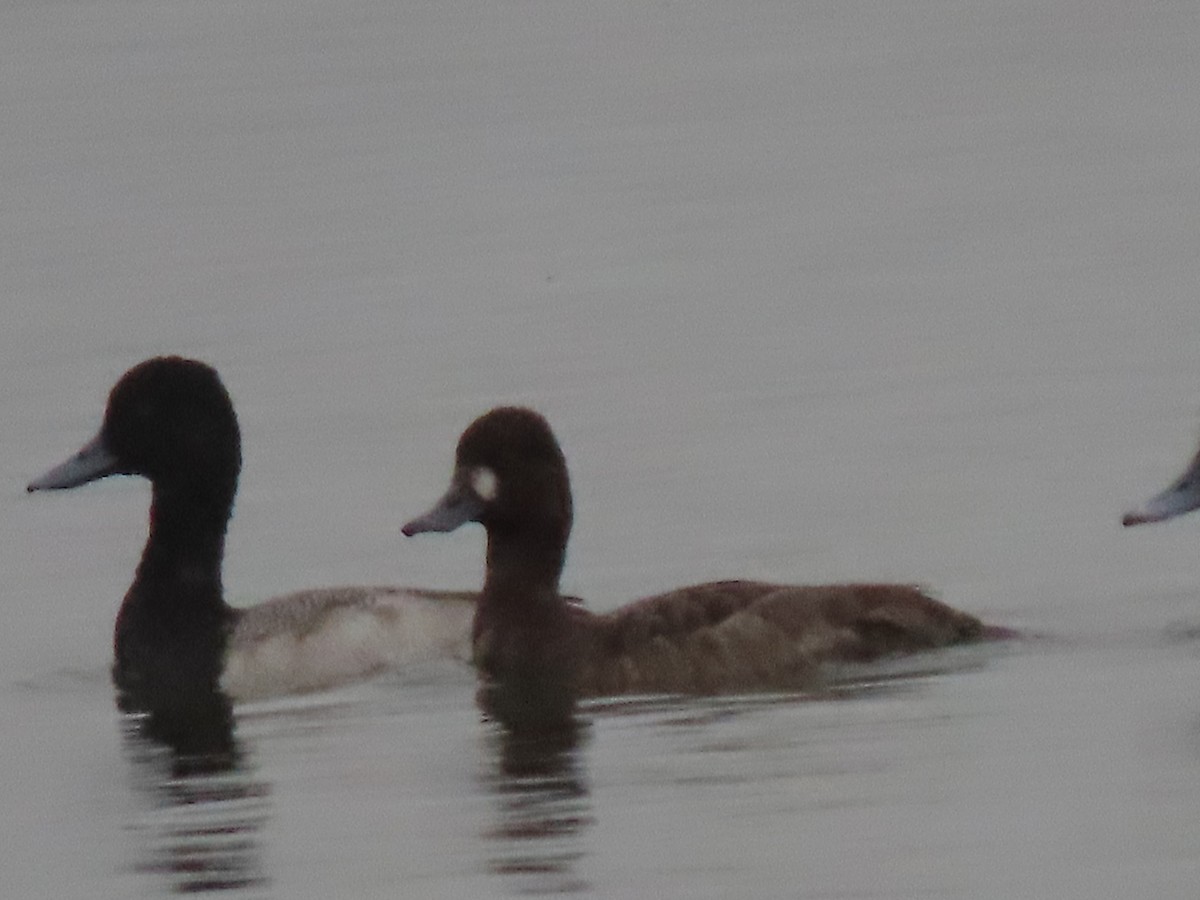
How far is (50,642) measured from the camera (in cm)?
1424

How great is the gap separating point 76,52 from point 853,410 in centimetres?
1847

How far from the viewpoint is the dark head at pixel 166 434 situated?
13.8m

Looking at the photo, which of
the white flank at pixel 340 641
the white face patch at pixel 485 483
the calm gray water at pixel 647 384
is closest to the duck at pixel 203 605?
the white flank at pixel 340 641

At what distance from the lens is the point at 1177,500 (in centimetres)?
1266

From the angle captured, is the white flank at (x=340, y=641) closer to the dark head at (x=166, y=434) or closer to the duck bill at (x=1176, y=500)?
the dark head at (x=166, y=434)

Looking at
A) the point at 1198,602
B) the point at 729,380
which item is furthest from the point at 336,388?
the point at 1198,602

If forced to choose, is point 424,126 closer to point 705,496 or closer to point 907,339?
point 907,339

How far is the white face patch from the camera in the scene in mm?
12719

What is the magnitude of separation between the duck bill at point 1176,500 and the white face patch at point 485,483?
1.93 m

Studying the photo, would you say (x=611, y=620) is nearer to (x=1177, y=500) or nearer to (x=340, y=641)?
(x=340, y=641)

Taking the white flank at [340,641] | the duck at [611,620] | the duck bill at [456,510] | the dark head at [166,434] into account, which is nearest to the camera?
the duck at [611,620]

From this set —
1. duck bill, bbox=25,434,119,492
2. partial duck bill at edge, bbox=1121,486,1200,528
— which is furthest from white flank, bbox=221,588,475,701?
partial duck bill at edge, bbox=1121,486,1200,528

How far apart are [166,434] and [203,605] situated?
0.62m

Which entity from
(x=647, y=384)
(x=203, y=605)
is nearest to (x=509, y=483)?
(x=203, y=605)
